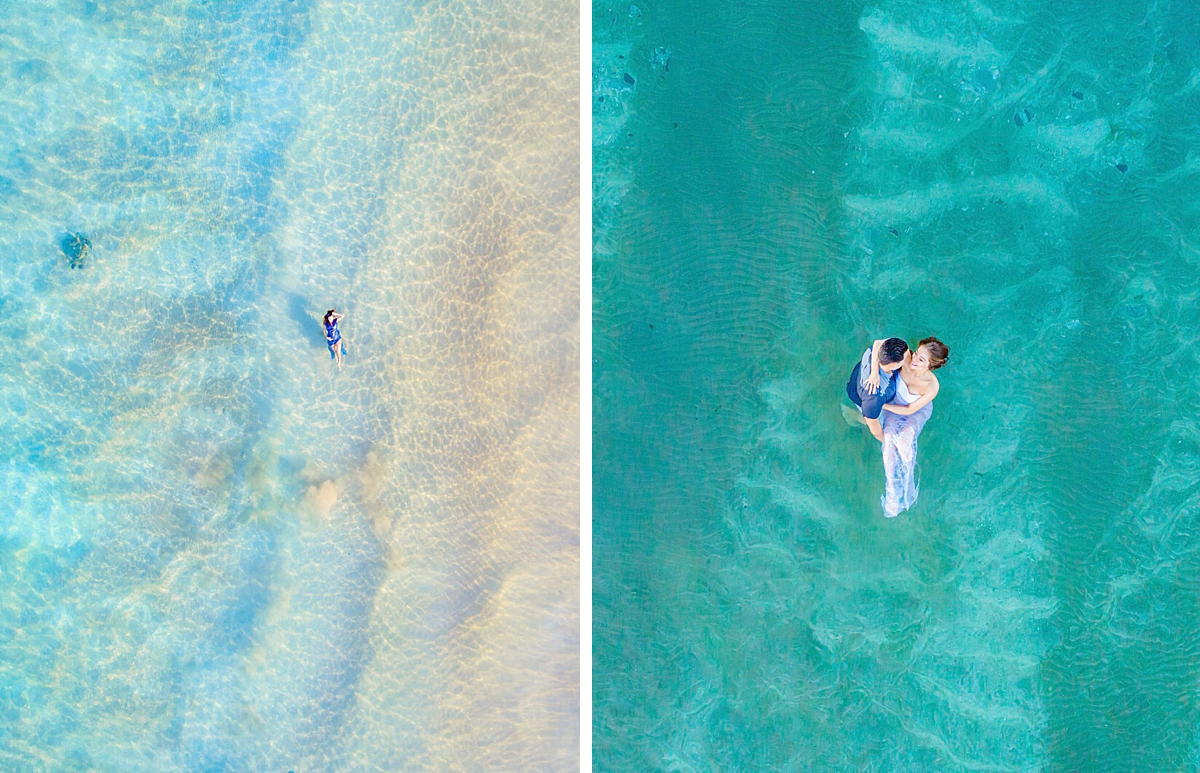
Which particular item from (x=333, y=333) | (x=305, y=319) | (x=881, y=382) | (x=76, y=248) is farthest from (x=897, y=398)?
(x=76, y=248)

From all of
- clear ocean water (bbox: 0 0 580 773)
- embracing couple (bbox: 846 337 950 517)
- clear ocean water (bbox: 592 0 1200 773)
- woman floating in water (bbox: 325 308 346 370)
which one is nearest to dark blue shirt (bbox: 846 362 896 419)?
embracing couple (bbox: 846 337 950 517)

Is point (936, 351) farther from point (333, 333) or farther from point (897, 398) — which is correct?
point (333, 333)

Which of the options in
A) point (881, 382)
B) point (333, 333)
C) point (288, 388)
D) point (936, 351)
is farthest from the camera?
point (288, 388)

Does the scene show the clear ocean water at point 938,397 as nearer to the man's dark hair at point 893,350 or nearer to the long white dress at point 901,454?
the long white dress at point 901,454

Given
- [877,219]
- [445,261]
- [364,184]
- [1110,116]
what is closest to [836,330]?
[877,219]

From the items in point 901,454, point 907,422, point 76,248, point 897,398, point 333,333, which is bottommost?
point 901,454

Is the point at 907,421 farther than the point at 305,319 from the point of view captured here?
No

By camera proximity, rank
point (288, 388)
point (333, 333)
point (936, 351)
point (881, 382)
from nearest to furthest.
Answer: point (936, 351) → point (881, 382) → point (333, 333) → point (288, 388)
